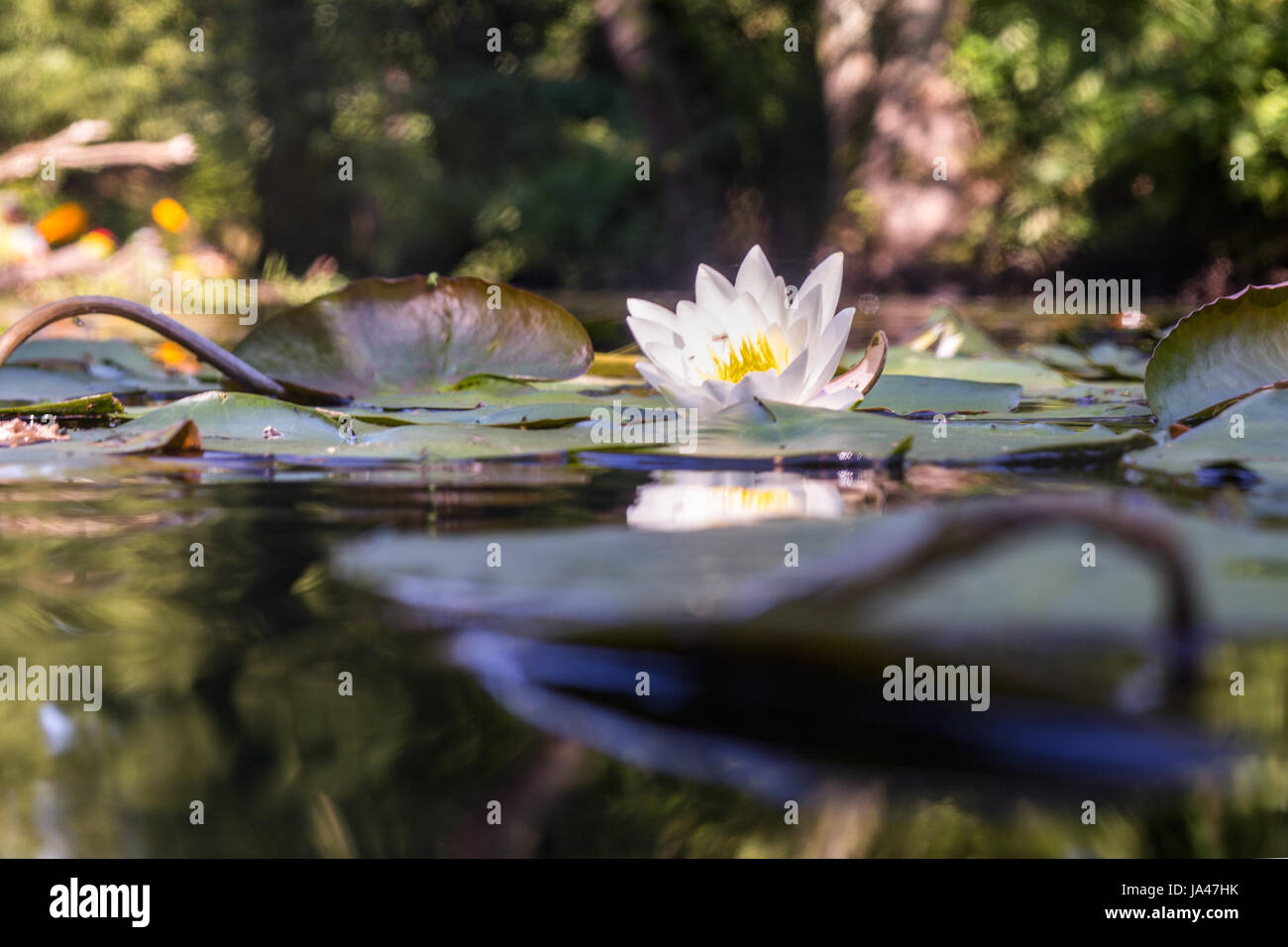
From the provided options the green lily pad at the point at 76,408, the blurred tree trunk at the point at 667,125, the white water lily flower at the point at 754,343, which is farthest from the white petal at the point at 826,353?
the blurred tree trunk at the point at 667,125

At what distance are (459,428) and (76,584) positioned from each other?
0.45 meters

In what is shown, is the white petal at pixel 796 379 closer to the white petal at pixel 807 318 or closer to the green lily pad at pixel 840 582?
the white petal at pixel 807 318

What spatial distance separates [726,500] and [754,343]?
13.6 inches

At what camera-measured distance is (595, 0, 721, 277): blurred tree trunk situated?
864 cm

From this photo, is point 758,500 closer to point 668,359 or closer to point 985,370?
point 668,359

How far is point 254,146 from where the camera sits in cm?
1129

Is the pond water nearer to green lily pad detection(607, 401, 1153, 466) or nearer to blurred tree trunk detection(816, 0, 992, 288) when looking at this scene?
green lily pad detection(607, 401, 1153, 466)

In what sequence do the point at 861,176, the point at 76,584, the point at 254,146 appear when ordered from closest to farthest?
the point at 76,584
the point at 861,176
the point at 254,146

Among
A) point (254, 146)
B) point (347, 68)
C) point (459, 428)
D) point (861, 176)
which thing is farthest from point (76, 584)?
point (254, 146)

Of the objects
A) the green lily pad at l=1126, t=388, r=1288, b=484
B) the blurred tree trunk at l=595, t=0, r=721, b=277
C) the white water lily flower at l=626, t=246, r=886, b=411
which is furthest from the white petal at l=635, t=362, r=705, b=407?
the blurred tree trunk at l=595, t=0, r=721, b=277

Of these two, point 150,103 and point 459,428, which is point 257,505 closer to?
point 459,428

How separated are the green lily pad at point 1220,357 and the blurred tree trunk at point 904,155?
6.45 m

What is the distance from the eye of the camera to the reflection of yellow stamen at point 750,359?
0.99 m
